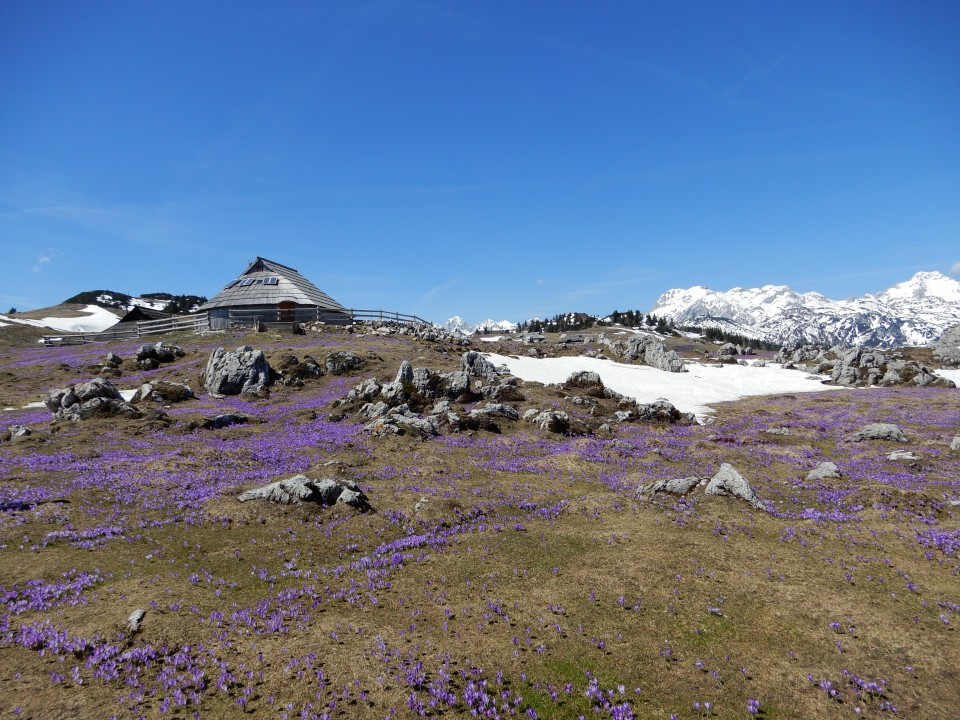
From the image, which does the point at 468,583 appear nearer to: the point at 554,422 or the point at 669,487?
the point at 669,487

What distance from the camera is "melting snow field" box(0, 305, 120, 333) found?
401 ft

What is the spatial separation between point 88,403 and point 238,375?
36.5ft

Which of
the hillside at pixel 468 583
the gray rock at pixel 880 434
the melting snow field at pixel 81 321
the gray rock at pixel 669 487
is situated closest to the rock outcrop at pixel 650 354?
the gray rock at pixel 880 434

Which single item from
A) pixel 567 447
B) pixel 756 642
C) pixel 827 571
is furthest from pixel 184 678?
pixel 567 447

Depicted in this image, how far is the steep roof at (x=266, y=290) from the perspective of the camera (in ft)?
→ 239

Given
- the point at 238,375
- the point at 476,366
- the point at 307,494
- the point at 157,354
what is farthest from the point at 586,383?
the point at 157,354

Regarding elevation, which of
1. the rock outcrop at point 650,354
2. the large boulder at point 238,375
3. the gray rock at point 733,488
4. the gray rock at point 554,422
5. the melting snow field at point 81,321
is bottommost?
the gray rock at point 733,488

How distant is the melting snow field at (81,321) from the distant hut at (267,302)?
241ft

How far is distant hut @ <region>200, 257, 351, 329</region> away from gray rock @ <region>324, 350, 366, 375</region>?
28.4m

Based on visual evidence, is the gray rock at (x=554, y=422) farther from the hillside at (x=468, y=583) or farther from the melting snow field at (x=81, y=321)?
the melting snow field at (x=81, y=321)

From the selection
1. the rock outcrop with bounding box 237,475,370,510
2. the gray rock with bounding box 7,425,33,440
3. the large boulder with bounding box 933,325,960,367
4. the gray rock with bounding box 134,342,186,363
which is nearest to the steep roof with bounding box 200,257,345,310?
the gray rock with bounding box 134,342,186,363

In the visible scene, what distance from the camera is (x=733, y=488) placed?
18.1m

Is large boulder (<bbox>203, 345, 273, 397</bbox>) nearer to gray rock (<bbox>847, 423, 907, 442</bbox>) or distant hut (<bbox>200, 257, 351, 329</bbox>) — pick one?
distant hut (<bbox>200, 257, 351, 329</bbox>)

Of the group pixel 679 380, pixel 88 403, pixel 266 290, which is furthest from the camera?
pixel 266 290
